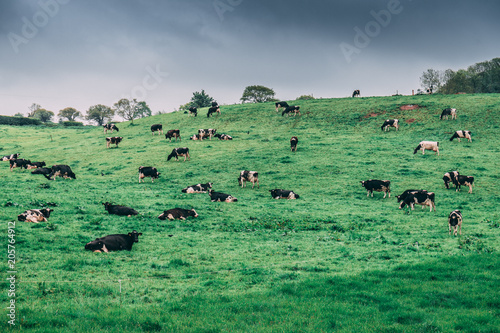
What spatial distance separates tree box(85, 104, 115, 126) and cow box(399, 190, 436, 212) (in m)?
123

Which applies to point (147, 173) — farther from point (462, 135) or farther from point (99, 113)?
point (99, 113)

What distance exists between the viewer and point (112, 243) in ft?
40.4

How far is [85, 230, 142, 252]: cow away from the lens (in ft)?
39.5

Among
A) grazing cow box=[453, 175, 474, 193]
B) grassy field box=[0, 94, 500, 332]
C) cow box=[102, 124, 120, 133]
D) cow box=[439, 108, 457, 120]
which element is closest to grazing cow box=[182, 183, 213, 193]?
grassy field box=[0, 94, 500, 332]

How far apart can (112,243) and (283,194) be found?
14169 mm

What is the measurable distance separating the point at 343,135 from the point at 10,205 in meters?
34.9

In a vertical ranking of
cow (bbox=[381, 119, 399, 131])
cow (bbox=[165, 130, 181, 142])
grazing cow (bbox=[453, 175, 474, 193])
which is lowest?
grazing cow (bbox=[453, 175, 474, 193])

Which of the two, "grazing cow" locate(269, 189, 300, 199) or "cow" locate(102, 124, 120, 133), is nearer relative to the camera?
"grazing cow" locate(269, 189, 300, 199)

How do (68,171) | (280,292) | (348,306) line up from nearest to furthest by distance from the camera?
(348,306), (280,292), (68,171)

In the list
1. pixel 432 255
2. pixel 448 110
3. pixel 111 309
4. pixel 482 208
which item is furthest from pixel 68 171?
pixel 448 110

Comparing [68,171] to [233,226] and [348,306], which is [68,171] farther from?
[348,306]

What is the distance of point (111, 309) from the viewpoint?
25.1 ft

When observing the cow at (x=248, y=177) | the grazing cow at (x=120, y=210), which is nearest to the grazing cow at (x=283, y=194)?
the cow at (x=248, y=177)

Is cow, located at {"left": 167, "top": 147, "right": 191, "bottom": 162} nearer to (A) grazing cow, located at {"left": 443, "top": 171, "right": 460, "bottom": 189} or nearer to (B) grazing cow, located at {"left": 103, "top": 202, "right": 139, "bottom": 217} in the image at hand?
(B) grazing cow, located at {"left": 103, "top": 202, "right": 139, "bottom": 217}
